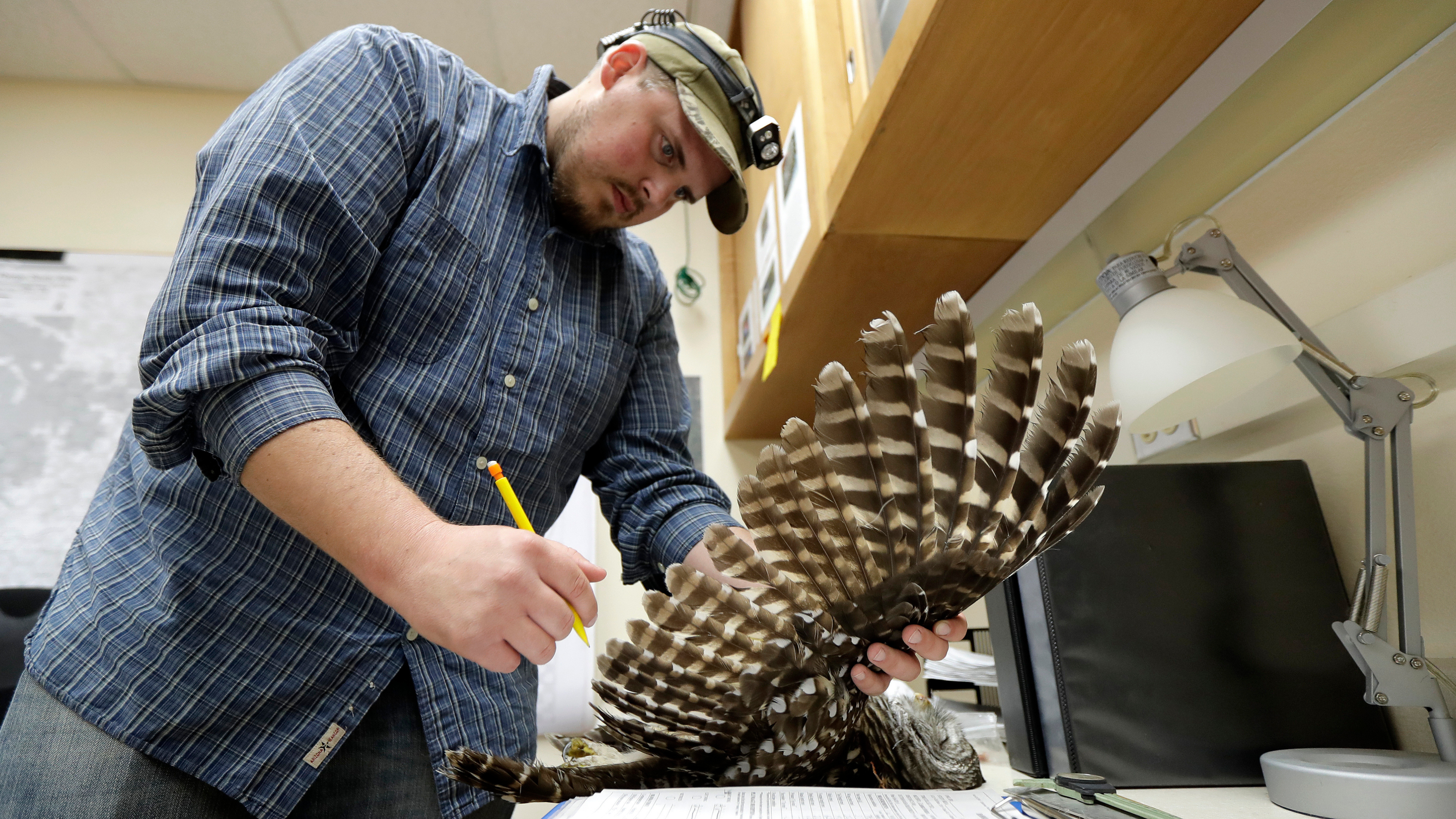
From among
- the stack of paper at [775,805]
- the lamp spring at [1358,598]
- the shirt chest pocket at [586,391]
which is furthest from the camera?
the shirt chest pocket at [586,391]

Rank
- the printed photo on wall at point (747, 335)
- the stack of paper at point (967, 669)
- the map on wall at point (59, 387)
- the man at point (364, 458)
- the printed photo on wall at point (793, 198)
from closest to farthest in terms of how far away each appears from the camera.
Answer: the man at point (364, 458) < the stack of paper at point (967, 669) < the printed photo on wall at point (793, 198) < the printed photo on wall at point (747, 335) < the map on wall at point (59, 387)

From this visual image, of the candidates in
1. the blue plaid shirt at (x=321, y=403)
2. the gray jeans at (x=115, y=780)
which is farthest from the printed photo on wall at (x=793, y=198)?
the gray jeans at (x=115, y=780)

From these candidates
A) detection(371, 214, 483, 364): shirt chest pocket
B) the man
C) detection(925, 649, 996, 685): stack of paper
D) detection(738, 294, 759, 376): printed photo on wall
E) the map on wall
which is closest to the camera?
the man

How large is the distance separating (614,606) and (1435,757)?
1.75m

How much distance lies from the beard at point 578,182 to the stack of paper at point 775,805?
725 millimetres

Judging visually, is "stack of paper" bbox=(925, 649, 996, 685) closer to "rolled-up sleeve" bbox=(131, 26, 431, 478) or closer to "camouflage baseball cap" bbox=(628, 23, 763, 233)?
"camouflage baseball cap" bbox=(628, 23, 763, 233)

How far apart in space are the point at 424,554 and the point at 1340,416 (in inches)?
33.4

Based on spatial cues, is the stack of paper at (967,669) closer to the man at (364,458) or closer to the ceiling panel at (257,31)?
the man at (364,458)

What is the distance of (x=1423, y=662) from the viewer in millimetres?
663

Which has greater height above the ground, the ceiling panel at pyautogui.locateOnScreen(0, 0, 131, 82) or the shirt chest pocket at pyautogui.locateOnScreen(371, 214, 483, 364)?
the ceiling panel at pyautogui.locateOnScreen(0, 0, 131, 82)

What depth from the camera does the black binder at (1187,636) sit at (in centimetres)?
78

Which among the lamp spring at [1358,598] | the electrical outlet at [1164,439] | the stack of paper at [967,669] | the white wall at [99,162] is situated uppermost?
the white wall at [99,162]

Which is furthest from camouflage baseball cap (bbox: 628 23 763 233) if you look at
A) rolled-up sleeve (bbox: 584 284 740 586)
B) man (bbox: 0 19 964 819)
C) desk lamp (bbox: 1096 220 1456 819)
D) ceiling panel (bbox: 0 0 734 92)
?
ceiling panel (bbox: 0 0 734 92)

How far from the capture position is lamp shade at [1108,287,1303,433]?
71 centimetres
